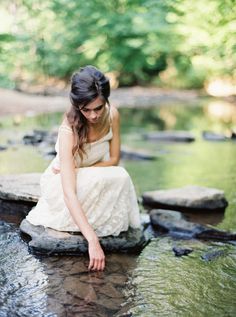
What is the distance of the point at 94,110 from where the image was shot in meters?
2.99

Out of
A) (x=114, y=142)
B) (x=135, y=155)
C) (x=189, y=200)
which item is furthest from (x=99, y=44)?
(x=114, y=142)

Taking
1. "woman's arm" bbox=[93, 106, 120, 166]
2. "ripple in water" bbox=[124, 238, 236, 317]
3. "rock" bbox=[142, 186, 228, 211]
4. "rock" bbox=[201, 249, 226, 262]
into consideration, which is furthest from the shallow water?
"rock" bbox=[142, 186, 228, 211]

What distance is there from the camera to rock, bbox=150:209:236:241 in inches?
147

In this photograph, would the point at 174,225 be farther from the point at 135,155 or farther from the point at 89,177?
the point at 135,155

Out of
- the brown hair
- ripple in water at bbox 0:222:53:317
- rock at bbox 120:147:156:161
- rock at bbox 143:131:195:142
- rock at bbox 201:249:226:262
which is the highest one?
the brown hair

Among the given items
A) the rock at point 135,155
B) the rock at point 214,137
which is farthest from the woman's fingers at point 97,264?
the rock at point 214,137

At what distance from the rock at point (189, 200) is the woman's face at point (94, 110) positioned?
5.78 ft

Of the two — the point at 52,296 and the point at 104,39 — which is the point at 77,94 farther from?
the point at 104,39

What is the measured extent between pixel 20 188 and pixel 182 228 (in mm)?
1399

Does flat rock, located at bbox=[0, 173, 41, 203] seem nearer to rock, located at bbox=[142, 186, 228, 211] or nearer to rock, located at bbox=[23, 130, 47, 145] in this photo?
rock, located at bbox=[142, 186, 228, 211]

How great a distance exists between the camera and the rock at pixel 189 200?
178 inches

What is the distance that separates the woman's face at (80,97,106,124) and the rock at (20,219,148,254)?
80 cm

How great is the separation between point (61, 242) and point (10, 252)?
0.36 meters

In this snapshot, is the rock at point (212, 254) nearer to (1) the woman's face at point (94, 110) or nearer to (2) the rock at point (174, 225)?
(2) the rock at point (174, 225)
